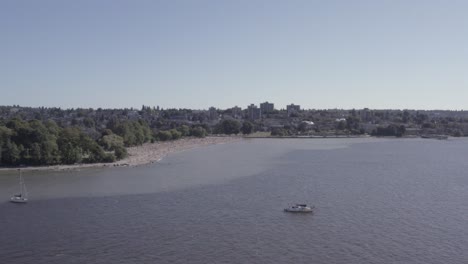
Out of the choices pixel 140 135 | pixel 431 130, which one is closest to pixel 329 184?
pixel 140 135

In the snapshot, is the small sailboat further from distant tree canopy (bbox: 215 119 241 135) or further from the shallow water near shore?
distant tree canopy (bbox: 215 119 241 135)

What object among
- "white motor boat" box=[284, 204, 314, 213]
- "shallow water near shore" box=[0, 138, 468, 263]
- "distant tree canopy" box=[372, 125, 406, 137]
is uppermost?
"distant tree canopy" box=[372, 125, 406, 137]

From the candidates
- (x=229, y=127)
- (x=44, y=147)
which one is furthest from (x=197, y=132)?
(x=44, y=147)

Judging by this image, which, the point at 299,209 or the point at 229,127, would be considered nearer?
the point at 299,209

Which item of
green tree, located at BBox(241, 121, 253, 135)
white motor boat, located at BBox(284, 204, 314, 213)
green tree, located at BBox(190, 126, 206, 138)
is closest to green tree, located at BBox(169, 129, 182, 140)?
green tree, located at BBox(190, 126, 206, 138)

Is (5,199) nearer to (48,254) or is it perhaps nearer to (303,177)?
(48,254)

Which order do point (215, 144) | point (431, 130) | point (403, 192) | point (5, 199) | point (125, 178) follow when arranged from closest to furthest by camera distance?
point (5, 199), point (403, 192), point (125, 178), point (215, 144), point (431, 130)

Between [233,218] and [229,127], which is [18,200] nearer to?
[233,218]

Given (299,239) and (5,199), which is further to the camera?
(5,199)

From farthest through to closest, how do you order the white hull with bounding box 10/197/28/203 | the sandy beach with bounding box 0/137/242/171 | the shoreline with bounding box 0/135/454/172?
the sandy beach with bounding box 0/137/242/171 → the shoreline with bounding box 0/135/454/172 → the white hull with bounding box 10/197/28/203
